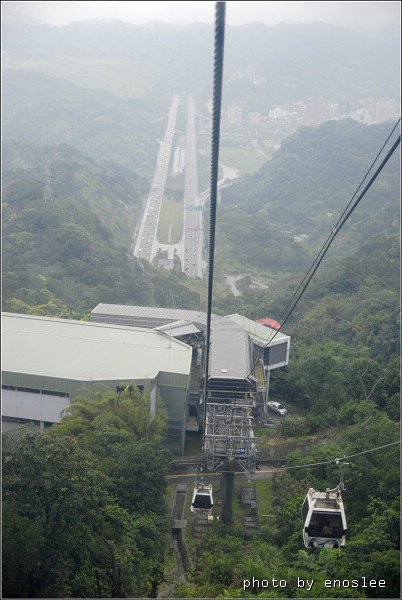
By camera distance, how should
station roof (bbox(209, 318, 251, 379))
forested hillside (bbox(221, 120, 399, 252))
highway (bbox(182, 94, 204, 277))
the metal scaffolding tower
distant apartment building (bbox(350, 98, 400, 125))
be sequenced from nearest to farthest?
the metal scaffolding tower < station roof (bbox(209, 318, 251, 379)) < highway (bbox(182, 94, 204, 277)) < forested hillside (bbox(221, 120, 399, 252)) < distant apartment building (bbox(350, 98, 400, 125))

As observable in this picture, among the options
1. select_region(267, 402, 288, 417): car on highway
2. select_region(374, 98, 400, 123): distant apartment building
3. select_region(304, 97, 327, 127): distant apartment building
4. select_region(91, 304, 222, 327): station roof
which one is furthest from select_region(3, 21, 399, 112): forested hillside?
select_region(267, 402, 288, 417): car on highway

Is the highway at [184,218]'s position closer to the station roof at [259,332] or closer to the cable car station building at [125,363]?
the station roof at [259,332]

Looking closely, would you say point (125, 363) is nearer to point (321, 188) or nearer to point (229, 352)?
point (229, 352)

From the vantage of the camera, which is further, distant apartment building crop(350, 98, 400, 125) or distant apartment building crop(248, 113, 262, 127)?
distant apartment building crop(248, 113, 262, 127)

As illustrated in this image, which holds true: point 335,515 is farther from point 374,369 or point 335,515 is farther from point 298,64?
point 298,64

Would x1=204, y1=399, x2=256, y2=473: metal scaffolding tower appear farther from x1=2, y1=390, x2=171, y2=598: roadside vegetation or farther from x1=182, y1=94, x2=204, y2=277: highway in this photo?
x1=182, y1=94, x2=204, y2=277: highway

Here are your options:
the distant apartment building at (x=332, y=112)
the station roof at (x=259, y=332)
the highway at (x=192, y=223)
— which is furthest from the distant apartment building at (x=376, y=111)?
the station roof at (x=259, y=332)
